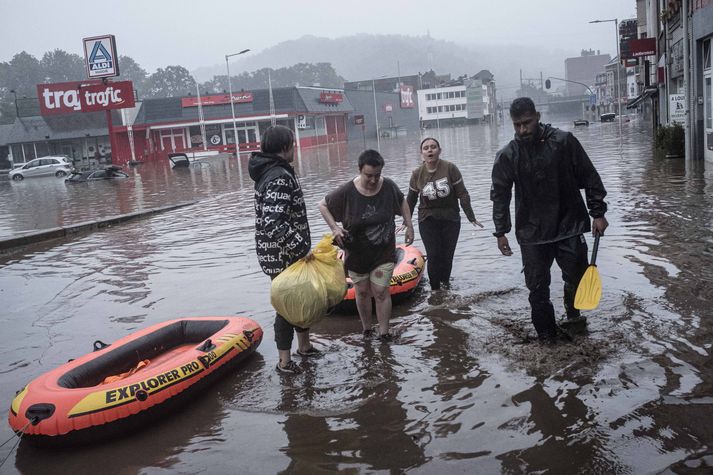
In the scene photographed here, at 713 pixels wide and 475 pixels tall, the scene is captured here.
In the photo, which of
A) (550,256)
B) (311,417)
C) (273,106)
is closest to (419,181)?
(550,256)

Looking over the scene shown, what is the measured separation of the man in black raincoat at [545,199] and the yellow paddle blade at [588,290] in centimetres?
11

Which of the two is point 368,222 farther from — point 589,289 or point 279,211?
point 589,289

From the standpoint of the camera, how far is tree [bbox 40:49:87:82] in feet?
422

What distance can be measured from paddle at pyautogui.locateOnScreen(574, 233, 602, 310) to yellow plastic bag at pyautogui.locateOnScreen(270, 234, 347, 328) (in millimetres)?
1837

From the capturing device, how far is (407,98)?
107 metres

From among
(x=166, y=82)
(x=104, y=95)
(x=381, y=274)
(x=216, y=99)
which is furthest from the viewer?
(x=166, y=82)

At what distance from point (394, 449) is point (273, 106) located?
2455 inches

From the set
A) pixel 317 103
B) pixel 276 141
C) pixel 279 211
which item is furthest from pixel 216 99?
pixel 279 211

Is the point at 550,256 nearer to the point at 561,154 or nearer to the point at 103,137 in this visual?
the point at 561,154

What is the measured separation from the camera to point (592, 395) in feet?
15.2

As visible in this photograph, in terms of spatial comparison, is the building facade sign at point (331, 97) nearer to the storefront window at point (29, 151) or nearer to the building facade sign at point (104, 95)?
the building facade sign at point (104, 95)

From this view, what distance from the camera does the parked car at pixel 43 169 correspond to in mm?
46866

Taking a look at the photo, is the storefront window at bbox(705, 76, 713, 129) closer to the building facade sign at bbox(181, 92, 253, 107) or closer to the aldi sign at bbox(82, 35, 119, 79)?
the aldi sign at bbox(82, 35, 119, 79)

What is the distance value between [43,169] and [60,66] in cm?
9334
